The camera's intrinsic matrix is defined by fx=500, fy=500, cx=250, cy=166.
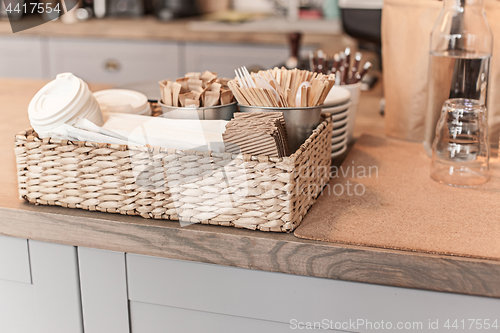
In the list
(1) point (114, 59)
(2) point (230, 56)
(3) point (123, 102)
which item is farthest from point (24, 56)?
(3) point (123, 102)

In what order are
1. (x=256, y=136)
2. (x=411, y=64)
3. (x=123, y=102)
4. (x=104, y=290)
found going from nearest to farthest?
(x=256, y=136), (x=104, y=290), (x=123, y=102), (x=411, y=64)

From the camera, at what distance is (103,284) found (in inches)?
27.9

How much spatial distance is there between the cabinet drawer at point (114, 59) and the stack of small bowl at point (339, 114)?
82.4 inches

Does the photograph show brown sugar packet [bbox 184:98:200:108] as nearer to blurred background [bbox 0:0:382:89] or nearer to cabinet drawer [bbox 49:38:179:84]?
blurred background [bbox 0:0:382:89]

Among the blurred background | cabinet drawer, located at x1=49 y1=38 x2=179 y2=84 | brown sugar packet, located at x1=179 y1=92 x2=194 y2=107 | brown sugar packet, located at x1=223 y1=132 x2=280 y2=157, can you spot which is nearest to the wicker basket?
brown sugar packet, located at x1=223 y1=132 x2=280 y2=157

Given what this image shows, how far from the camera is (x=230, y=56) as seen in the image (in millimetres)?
2779

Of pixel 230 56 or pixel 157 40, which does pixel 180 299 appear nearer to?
pixel 230 56

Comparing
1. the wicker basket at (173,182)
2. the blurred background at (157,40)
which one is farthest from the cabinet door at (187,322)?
the blurred background at (157,40)

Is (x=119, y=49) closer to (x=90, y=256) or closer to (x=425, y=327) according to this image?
(x=90, y=256)

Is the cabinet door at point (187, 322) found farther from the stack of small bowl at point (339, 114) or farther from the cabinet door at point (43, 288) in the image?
the stack of small bowl at point (339, 114)

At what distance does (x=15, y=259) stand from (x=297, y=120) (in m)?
0.46

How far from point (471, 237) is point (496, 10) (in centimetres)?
48

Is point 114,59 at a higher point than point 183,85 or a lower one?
lower

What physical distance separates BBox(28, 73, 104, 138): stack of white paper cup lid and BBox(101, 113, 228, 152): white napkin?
34 millimetres
